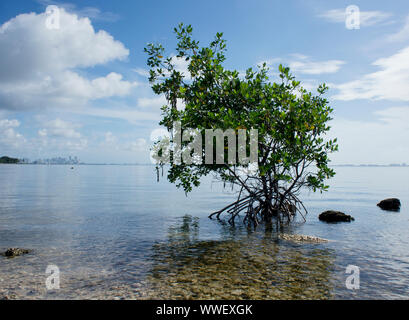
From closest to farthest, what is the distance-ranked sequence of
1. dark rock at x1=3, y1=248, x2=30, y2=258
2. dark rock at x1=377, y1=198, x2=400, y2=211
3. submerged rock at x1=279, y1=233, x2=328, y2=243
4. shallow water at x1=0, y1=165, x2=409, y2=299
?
shallow water at x1=0, y1=165, x2=409, y2=299
dark rock at x1=3, y1=248, x2=30, y2=258
submerged rock at x1=279, y1=233, x2=328, y2=243
dark rock at x1=377, y1=198, x2=400, y2=211

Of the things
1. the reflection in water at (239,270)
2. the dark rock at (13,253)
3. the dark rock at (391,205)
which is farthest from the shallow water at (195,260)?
the dark rock at (391,205)

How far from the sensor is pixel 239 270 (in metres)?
10.5

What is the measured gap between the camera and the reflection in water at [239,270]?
8.58 metres

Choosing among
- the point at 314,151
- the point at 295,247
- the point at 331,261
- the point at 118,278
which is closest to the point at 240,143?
the point at 314,151

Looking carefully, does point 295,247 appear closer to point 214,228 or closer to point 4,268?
point 214,228

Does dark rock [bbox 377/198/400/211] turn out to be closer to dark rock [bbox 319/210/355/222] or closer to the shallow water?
the shallow water

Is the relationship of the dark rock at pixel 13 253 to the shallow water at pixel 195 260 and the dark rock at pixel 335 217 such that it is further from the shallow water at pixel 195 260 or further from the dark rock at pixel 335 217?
the dark rock at pixel 335 217

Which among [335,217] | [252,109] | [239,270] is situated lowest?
[239,270]

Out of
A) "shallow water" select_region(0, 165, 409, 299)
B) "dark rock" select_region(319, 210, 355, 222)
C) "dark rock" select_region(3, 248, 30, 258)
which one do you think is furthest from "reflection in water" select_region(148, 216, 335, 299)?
"dark rock" select_region(319, 210, 355, 222)

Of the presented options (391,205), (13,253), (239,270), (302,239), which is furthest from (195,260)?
(391,205)

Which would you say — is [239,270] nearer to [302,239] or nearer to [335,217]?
[302,239]

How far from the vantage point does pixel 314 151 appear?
1609 centimetres

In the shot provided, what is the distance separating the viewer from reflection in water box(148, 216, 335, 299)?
8.58m
